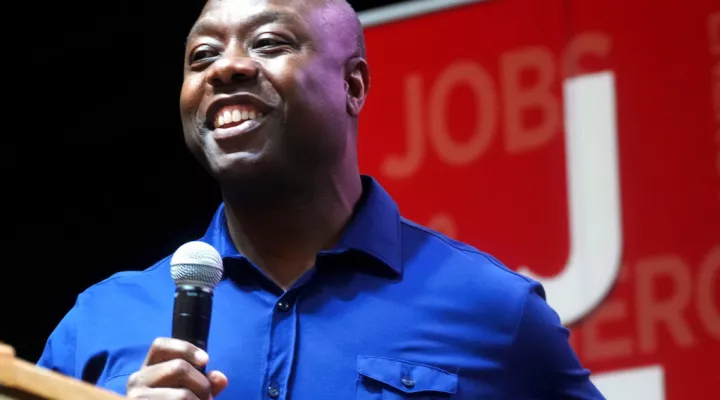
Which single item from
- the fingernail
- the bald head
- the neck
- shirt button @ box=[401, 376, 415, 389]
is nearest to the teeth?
the neck

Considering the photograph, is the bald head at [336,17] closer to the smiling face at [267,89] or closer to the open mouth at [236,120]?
the smiling face at [267,89]

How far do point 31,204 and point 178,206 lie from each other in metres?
0.50

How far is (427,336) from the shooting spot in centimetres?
184

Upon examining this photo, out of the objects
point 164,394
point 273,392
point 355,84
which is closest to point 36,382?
point 164,394

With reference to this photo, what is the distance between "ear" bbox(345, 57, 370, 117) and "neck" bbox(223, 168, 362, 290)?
0.46 ft

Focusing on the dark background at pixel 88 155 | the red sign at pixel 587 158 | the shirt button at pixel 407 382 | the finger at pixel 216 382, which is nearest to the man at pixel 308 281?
the shirt button at pixel 407 382

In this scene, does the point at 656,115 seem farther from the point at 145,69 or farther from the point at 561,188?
the point at 145,69

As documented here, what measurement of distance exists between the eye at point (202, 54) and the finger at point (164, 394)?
2.33 ft

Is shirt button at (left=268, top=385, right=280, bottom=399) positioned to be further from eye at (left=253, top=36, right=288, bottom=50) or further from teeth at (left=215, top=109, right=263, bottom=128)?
eye at (left=253, top=36, right=288, bottom=50)

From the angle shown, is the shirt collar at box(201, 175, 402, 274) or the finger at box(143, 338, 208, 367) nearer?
the finger at box(143, 338, 208, 367)

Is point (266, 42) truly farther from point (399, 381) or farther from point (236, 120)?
point (399, 381)

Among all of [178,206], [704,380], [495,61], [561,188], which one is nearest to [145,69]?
[178,206]

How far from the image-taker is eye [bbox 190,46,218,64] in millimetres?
1984

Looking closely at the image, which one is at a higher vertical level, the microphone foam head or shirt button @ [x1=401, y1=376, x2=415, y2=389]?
the microphone foam head
